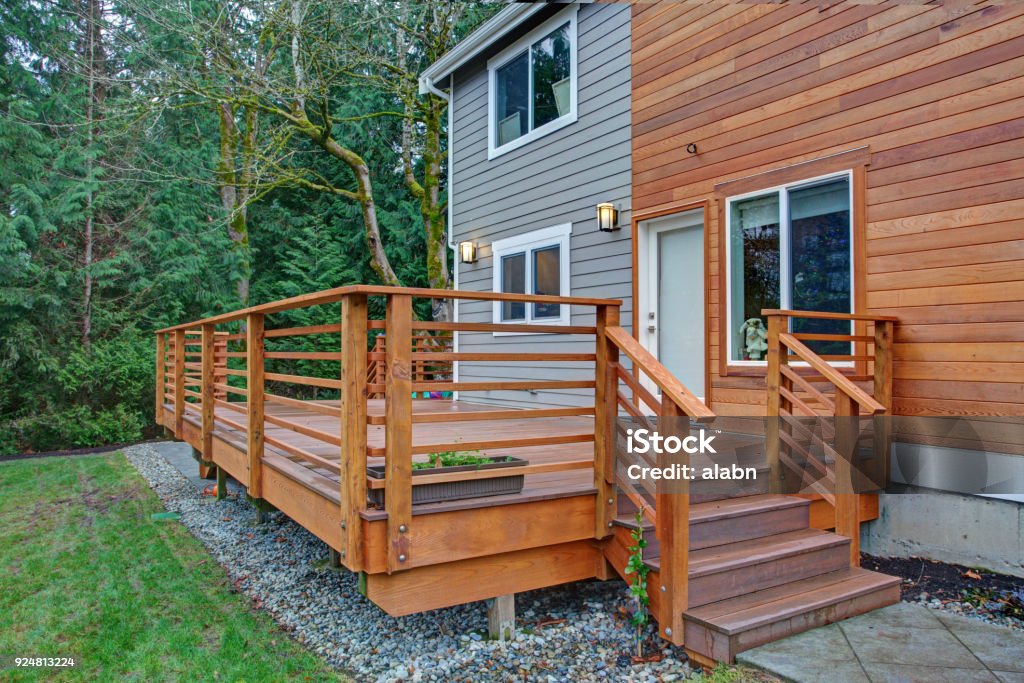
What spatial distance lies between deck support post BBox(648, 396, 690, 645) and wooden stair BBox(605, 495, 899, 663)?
0.06 meters

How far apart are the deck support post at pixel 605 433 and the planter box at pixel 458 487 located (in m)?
0.41

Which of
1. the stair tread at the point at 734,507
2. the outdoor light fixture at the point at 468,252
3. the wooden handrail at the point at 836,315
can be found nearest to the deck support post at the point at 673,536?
the stair tread at the point at 734,507

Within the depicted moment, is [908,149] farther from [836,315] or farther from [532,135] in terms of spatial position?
[532,135]

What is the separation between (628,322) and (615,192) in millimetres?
1250

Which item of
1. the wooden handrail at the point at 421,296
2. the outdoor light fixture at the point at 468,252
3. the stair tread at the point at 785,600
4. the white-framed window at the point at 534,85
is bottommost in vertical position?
the stair tread at the point at 785,600

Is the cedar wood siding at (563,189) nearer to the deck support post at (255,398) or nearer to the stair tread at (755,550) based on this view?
the stair tread at (755,550)

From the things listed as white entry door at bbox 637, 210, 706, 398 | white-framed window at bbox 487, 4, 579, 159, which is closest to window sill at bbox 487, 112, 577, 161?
white-framed window at bbox 487, 4, 579, 159

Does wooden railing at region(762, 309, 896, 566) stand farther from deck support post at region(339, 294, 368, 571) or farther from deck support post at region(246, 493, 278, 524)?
deck support post at region(246, 493, 278, 524)

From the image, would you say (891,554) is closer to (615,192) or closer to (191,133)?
(615,192)

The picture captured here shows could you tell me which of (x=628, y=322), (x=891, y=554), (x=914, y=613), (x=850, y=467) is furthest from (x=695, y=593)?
(x=628, y=322)

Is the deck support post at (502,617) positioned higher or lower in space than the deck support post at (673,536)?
lower

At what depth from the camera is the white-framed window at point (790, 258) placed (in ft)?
14.7

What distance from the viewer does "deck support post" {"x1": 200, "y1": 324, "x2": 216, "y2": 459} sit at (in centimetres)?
547

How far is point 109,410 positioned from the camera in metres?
10.3
